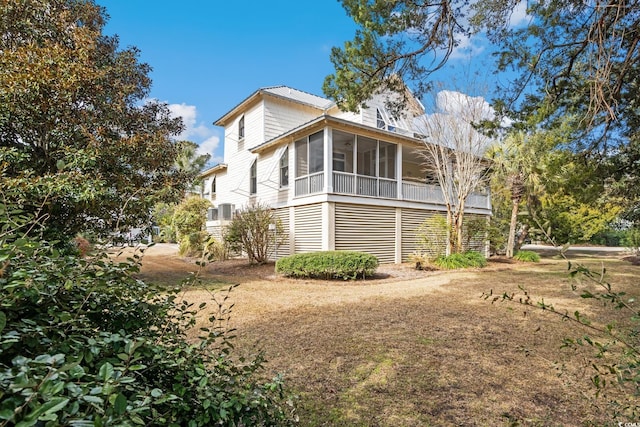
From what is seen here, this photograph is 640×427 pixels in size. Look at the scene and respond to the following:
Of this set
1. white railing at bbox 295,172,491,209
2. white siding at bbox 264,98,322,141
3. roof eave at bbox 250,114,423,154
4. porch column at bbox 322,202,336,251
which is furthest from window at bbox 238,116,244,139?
porch column at bbox 322,202,336,251

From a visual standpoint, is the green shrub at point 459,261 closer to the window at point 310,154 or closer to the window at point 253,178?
the window at point 310,154

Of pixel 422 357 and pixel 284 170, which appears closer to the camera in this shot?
pixel 422 357

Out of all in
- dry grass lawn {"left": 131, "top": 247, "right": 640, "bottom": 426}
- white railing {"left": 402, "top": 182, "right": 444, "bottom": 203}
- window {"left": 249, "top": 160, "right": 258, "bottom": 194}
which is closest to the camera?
dry grass lawn {"left": 131, "top": 247, "right": 640, "bottom": 426}

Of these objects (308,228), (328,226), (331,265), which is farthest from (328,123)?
(331,265)

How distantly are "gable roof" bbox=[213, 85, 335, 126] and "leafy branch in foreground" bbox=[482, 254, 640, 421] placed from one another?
15.9 metres

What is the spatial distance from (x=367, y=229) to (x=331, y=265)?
411cm

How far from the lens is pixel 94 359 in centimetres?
133

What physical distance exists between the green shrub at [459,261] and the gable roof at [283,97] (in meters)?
10.4

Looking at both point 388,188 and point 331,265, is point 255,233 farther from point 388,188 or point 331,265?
point 388,188

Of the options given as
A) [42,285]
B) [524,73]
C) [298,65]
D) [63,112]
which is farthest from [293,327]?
[298,65]

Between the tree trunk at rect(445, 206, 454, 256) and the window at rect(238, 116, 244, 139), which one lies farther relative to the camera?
the window at rect(238, 116, 244, 139)

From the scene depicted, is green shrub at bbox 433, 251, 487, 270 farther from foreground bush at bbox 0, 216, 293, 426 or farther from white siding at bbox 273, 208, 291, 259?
foreground bush at bbox 0, 216, 293, 426

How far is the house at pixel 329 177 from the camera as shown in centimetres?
1305

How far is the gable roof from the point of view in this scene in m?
17.4
